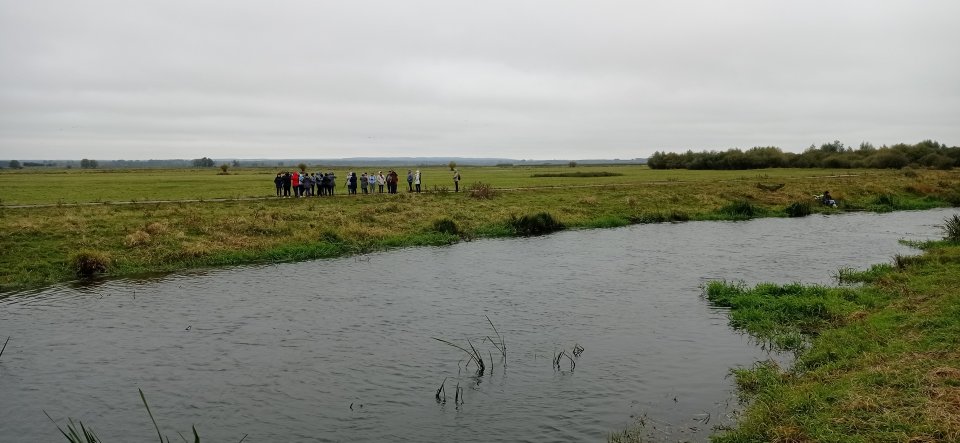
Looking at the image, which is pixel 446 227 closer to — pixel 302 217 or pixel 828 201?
pixel 302 217

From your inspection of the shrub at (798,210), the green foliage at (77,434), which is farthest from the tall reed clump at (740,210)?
the green foliage at (77,434)

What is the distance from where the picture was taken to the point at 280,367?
1681 cm

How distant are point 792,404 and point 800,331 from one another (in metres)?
7.00

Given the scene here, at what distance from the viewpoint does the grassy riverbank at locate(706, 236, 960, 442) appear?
10.8m

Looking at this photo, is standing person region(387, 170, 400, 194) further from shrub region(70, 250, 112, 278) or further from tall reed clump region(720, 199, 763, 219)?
shrub region(70, 250, 112, 278)

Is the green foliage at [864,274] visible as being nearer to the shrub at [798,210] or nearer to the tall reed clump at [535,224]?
the tall reed clump at [535,224]

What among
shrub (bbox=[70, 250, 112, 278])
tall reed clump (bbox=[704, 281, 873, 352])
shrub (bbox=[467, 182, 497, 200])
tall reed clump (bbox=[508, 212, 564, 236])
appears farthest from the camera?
shrub (bbox=[467, 182, 497, 200])

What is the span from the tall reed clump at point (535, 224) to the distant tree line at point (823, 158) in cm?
9277

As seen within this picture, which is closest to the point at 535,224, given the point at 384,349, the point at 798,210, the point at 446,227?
the point at 446,227

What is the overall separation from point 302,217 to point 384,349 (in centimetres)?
2587

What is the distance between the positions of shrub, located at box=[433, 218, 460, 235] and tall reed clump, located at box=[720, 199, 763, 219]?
2463 centimetres

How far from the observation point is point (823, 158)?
12719cm

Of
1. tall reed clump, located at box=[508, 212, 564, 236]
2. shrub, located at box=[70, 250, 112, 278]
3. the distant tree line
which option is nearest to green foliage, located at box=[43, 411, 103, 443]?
shrub, located at box=[70, 250, 112, 278]

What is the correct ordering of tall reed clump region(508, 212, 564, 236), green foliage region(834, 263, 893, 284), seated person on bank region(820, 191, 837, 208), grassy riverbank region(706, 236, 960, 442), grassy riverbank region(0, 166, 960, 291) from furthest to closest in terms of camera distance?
seated person on bank region(820, 191, 837, 208) → tall reed clump region(508, 212, 564, 236) → grassy riverbank region(0, 166, 960, 291) → green foliage region(834, 263, 893, 284) → grassy riverbank region(706, 236, 960, 442)
